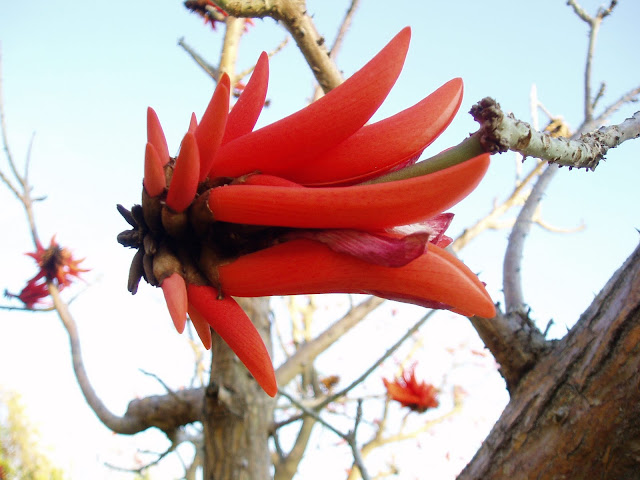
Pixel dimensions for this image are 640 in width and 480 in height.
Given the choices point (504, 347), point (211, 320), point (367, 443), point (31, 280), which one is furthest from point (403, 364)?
point (211, 320)

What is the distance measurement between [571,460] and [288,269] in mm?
610

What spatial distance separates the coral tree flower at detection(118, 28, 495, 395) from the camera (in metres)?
0.42

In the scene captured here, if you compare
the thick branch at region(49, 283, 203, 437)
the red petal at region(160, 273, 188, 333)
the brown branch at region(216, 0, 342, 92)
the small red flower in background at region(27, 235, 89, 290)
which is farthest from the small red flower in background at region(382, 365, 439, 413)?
the red petal at region(160, 273, 188, 333)

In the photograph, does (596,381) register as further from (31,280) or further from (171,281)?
(31,280)

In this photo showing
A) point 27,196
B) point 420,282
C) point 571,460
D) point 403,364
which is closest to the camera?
point 420,282

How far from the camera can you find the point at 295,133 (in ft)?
1.54

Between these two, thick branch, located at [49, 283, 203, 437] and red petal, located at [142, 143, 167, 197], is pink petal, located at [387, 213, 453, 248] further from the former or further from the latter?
thick branch, located at [49, 283, 203, 437]

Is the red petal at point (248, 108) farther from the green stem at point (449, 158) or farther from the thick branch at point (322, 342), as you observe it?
the thick branch at point (322, 342)

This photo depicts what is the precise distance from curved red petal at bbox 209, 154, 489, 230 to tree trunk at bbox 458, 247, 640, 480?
538 mm

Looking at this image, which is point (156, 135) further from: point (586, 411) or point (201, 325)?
point (586, 411)

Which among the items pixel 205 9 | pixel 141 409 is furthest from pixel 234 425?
pixel 205 9

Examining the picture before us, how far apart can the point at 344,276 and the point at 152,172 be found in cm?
20

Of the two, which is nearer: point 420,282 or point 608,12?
point 420,282

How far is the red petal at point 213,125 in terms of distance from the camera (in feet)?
1.53
